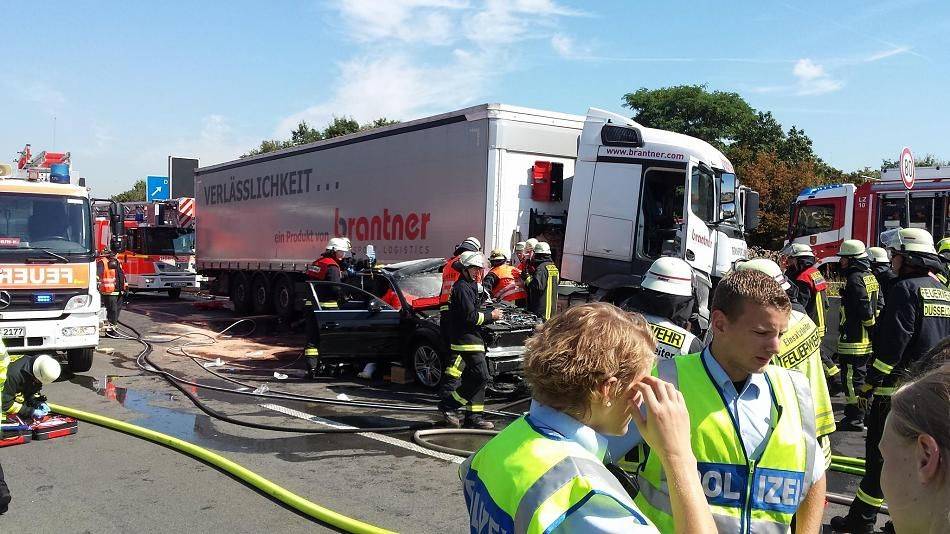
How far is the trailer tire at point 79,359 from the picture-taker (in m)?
10.1

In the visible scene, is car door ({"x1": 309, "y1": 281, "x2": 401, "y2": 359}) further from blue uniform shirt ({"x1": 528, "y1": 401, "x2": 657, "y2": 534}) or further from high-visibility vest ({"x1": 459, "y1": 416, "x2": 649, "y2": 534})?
blue uniform shirt ({"x1": 528, "y1": 401, "x2": 657, "y2": 534})

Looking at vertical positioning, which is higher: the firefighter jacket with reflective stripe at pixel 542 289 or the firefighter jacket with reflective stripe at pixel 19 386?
the firefighter jacket with reflective stripe at pixel 542 289

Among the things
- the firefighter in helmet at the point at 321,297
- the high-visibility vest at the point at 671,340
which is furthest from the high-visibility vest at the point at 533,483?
the firefighter in helmet at the point at 321,297

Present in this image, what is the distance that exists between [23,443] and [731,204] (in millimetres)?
8861

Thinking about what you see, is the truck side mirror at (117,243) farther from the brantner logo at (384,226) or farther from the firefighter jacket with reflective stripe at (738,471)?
the firefighter jacket with reflective stripe at (738,471)

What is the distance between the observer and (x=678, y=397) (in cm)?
167

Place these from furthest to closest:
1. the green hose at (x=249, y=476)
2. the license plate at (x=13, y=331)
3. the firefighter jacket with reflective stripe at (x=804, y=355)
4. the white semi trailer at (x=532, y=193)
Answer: the white semi trailer at (x=532, y=193) < the license plate at (x=13, y=331) < the green hose at (x=249, y=476) < the firefighter jacket with reflective stripe at (x=804, y=355)

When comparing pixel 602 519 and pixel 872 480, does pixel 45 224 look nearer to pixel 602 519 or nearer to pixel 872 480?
pixel 872 480

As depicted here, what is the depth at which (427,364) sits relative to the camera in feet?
30.6

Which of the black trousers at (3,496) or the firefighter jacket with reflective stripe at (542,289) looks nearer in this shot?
the black trousers at (3,496)

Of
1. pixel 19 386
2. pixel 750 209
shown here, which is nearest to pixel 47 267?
pixel 19 386

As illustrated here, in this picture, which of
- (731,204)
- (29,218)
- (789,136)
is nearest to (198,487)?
(29,218)

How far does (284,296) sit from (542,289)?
344 inches

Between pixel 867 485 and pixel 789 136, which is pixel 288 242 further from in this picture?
Result: pixel 789 136
